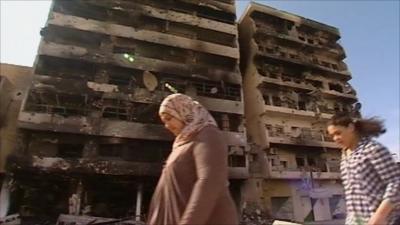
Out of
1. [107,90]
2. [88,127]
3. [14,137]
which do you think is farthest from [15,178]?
[107,90]

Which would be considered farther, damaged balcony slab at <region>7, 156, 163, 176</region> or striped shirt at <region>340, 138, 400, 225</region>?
damaged balcony slab at <region>7, 156, 163, 176</region>

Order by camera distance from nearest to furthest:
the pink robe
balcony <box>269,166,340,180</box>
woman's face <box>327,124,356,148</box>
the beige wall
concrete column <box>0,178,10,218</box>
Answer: the pink robe, woman's face <box>327,124,356,148</box>, concrete column <box>0,178,10,218</box>, the beige wall, balcony <box>269,166,340,180</box>

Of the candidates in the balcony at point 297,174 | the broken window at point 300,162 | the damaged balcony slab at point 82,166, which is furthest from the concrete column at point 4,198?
the broken window at point 300,162

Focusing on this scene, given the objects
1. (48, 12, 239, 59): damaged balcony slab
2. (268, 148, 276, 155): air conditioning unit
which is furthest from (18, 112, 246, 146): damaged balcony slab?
(48, 12, 239, 59): damaged balcony slab

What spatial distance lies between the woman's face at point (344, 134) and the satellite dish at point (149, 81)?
754 inches

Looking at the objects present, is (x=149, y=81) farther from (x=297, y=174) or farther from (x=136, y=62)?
(x=297, y=174)

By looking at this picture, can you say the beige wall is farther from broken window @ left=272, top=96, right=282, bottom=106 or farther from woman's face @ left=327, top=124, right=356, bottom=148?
woman's face @ left=327, top=124, right=356, bottom=148

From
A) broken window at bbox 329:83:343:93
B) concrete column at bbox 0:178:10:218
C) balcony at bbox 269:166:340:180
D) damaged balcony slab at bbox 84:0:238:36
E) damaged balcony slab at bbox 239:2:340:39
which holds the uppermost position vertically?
damaged balcony slab at bbox 239:2:340:39

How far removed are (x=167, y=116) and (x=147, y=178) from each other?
1704 cm

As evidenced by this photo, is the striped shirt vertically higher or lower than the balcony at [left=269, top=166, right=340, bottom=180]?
lower

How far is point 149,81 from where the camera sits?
21.4 m

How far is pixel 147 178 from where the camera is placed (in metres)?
18.4

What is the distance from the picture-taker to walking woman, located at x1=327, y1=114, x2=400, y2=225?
2.02 m

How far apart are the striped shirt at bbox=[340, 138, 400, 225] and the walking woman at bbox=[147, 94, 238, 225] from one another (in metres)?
0.99
